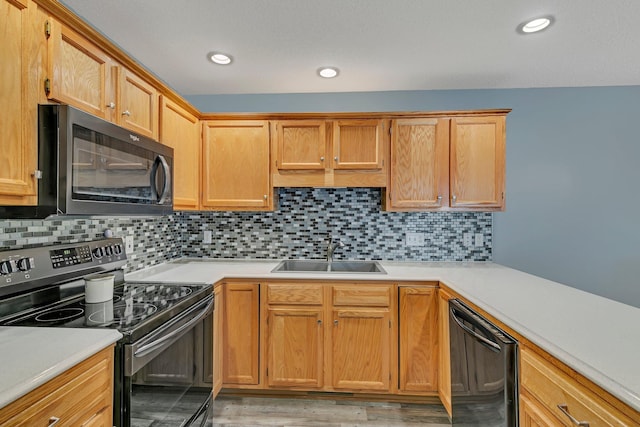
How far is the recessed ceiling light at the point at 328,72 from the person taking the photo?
7.41ft

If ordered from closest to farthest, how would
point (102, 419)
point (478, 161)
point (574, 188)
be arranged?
point (102, 419), point (478, 161), point (574, 188)

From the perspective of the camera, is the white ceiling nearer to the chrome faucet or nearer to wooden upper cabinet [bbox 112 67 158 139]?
wooden upper cabinet [bbox 112 67 158 139]

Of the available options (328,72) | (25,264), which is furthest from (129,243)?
(328,72)

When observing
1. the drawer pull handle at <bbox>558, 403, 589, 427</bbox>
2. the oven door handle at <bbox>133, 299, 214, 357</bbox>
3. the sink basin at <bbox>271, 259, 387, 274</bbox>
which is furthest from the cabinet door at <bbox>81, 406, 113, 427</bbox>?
the sink basin at <bbox>271, 259, 387, 274</bbox>

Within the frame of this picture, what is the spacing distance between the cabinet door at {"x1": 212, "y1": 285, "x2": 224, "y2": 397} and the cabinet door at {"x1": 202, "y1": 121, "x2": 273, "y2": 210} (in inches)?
27.6

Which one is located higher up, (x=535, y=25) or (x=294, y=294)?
(x=535, y=25)

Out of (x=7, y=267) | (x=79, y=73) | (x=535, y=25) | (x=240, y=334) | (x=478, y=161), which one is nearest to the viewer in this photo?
(x=7, y=267)

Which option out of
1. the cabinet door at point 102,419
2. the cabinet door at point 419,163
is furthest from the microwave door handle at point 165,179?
the cabinet door at point 419,163

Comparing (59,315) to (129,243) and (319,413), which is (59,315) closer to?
(129,243)

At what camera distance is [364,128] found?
7.75ft

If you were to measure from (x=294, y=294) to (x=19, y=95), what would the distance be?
1.66 m

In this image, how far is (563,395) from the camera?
958mm

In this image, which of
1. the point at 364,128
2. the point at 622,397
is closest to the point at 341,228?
the point at 364,128

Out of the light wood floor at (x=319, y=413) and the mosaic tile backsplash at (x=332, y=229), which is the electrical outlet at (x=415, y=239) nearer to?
the mosaic tile backsplash at (x=332, y=229)
